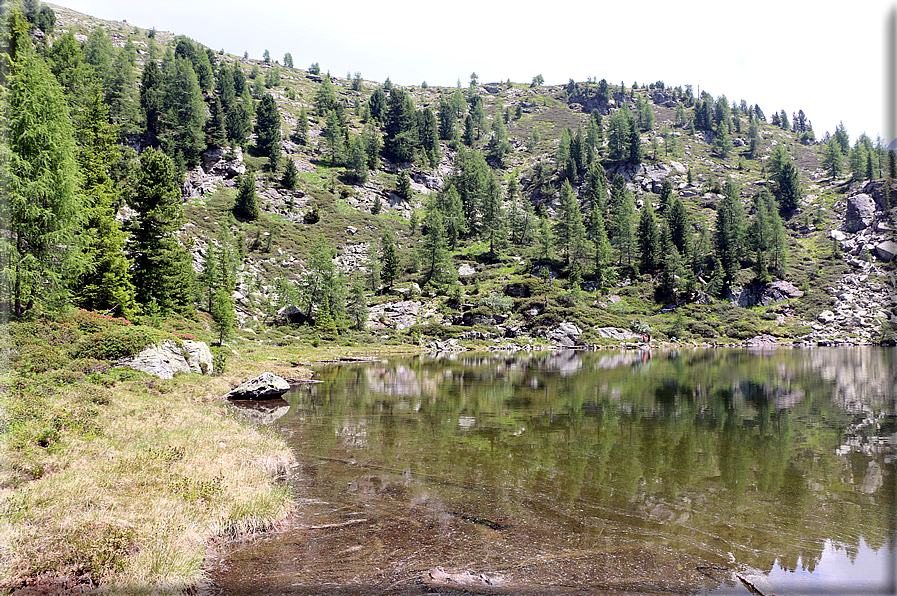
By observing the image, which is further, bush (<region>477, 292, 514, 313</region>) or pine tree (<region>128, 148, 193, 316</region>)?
bush (<region>477, 292, 514, 313</region>)

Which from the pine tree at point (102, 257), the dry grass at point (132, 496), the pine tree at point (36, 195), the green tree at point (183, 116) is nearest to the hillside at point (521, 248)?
the green tree at point (183, 116)

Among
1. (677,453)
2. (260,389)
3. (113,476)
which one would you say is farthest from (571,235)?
(113,476)

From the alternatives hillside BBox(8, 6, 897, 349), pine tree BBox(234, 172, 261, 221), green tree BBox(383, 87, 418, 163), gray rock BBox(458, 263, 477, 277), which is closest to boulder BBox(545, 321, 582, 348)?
hillside BBox(8, 6, 897, 349)

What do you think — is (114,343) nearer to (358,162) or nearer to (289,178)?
(289,178)

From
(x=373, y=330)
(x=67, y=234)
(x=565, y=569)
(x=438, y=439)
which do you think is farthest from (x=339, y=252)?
(x=565, y=569)

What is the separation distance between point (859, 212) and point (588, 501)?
516 ft

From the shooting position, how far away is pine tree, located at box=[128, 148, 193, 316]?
38.0 m

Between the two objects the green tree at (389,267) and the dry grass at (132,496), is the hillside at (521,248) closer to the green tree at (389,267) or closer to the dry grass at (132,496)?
the green tree at (389,267)

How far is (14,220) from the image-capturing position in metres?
22.0

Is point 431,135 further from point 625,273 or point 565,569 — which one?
point 565,569

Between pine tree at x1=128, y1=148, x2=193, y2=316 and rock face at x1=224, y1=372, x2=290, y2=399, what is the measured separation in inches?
734

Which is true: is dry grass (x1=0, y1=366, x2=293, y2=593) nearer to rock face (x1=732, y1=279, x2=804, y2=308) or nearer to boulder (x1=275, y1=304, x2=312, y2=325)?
boulder (x1=275, y1=304, x2=312, y2=325)

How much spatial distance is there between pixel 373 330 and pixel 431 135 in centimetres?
12545

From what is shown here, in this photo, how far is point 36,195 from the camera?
72.7 ft
